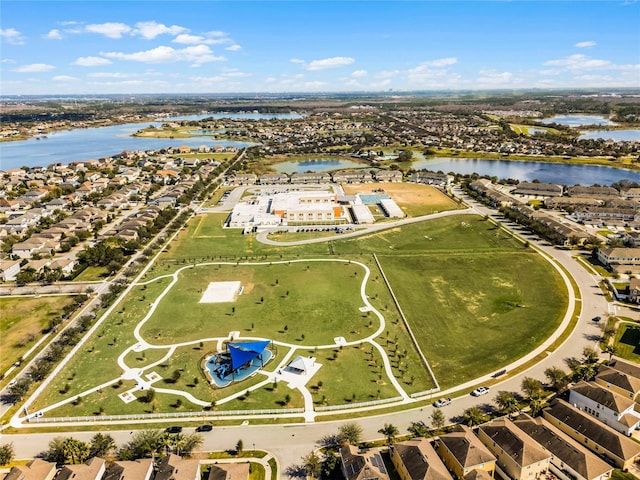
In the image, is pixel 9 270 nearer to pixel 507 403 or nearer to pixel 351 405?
pixel 351 405

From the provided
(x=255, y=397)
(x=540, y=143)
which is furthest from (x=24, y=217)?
(x=540, y=143)

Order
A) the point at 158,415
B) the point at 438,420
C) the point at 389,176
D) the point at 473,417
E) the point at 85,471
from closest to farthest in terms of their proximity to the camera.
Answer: the point at 85,471 → the point at 438,420 → the point at 473,417 → the point at 158,415 → the point at 389,176

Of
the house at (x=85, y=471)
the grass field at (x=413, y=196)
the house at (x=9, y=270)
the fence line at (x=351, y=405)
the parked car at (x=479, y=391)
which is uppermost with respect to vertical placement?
the grass field at (x=413, y=196)

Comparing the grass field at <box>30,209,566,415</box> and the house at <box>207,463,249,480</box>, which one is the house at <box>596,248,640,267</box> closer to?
the grass field at <box>30,209,566,415</box>

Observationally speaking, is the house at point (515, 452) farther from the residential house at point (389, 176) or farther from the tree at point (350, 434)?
the residential house at point (389, 176)

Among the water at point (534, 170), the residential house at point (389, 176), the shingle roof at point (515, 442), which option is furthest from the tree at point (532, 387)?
the water at point (534, 170)

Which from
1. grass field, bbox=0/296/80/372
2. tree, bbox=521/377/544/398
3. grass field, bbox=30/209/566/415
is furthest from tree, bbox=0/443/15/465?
tree, bbox=521/377/544/398

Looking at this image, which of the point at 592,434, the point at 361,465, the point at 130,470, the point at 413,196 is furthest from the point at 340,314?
the point at 413,196
